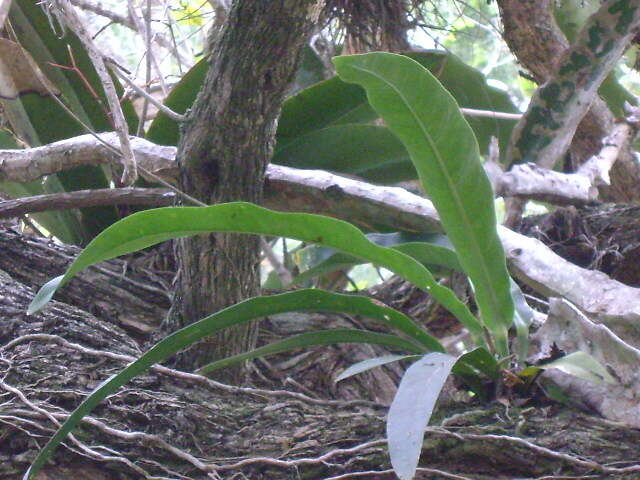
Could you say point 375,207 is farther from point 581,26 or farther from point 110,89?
point 581,26

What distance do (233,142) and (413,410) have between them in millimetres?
480

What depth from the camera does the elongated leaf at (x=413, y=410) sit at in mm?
573

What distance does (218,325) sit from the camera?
790mm

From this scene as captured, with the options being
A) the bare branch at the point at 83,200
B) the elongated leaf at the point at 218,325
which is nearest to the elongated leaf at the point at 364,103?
the bare branch at the point at 83,200

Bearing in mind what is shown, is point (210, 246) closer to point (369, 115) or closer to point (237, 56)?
point (237, 56)

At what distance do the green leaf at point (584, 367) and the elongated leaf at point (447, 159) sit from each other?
9 centimetres

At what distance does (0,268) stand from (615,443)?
3.11ft

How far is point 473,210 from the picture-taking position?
79 centimetres

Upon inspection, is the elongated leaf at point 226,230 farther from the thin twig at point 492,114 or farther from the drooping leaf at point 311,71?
the drooping leaf at point 311,71

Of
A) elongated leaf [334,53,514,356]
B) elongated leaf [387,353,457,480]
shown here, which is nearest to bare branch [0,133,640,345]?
elongated leaf [334,53,514,356]

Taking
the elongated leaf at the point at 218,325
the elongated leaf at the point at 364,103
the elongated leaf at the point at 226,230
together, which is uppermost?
the elongated leaf at the point at 364,103

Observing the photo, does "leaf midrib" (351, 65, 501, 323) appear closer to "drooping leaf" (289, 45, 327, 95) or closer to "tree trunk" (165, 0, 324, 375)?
"tree trunk" (165, 0, 324, 375)

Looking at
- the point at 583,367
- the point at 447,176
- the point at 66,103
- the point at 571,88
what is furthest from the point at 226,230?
the point at 571,88

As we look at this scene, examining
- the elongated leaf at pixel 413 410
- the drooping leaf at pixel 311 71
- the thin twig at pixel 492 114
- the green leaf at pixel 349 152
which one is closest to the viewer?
the elongated leaf at pixel 413 410
